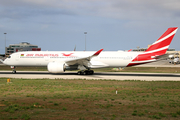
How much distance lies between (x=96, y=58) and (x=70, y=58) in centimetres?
423

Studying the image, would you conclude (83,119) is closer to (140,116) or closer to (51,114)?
(51,114)

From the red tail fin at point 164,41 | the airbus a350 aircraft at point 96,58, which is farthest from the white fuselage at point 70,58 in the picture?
the red tail fin at point 164,41

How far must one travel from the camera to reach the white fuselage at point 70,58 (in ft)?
105

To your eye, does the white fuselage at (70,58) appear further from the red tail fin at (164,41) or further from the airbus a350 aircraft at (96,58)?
the red tail fin at (164,41)

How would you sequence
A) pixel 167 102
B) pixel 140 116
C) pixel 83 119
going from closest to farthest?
pixel 83 119
pixel 140 116
pixel 167 102

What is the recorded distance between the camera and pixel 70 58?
32.6 m

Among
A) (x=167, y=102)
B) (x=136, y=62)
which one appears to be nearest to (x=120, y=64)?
(x=136, y=62)

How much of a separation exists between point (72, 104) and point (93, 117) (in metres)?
2.76

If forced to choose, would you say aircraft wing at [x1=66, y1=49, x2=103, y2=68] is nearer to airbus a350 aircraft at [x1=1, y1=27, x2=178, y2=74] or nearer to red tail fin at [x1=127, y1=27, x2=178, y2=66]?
airbus a350 aircraft at [x1=1, y1=27, x2=178, y2=74]

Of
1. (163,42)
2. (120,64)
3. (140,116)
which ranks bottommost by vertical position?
(140,116)

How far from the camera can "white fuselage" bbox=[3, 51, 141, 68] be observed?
31891 millimetres

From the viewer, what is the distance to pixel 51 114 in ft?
30.3

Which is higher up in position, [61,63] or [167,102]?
[61,63]

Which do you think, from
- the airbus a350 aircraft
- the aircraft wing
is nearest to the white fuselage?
the airbus a350 aircraft
